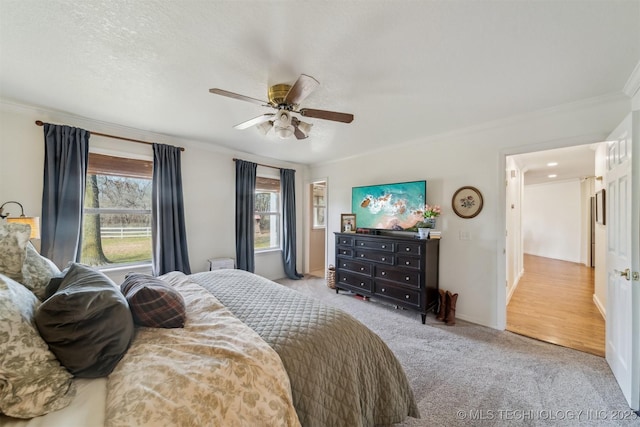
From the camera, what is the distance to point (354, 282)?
150 inches

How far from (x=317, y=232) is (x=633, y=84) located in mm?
4880

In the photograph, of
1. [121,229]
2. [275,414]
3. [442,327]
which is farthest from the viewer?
[121,229]

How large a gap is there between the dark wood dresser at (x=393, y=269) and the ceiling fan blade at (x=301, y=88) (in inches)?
87.3

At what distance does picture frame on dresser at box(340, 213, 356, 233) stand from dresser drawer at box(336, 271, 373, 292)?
2.50 ft

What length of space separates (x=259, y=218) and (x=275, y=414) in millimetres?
4053

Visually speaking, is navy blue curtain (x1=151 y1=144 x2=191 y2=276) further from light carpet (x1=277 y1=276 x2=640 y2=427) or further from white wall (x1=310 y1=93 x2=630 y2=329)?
light carpet (x1=277 y1=276 x2=640 y2=427)

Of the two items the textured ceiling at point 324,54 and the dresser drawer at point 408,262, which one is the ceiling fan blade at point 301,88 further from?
the dresser drawer at point 408,262

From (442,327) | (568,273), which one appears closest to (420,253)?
(442,327)

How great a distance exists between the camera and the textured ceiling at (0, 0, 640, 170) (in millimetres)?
1332

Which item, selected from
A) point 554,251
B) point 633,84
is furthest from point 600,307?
point 554,251

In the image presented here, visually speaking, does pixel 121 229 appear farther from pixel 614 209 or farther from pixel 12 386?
pixel 614 209

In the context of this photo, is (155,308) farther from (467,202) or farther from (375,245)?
(467,202)

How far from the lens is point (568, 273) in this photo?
5.32 meters

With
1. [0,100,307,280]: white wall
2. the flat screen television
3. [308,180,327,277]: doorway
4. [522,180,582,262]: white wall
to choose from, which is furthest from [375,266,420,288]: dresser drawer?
[522,180,582,262]: white wall
